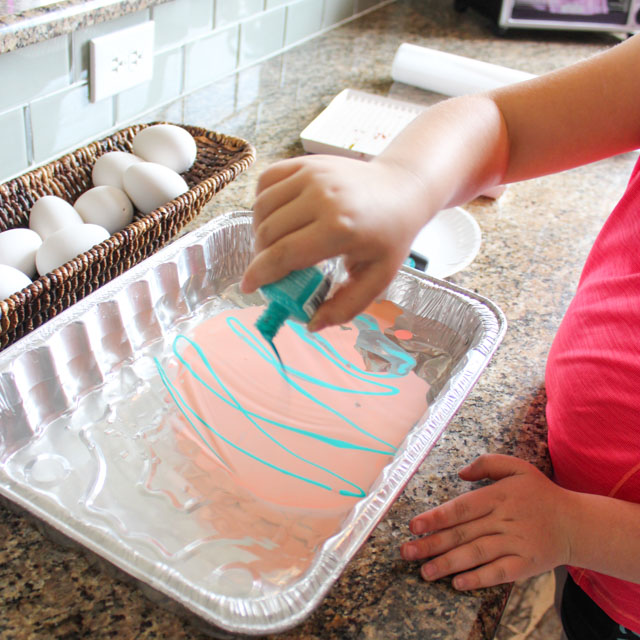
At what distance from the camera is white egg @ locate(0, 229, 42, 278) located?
2.12ft

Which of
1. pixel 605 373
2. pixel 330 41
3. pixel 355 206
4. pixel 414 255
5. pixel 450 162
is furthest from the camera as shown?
pixel 330 41

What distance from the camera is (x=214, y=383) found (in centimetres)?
62

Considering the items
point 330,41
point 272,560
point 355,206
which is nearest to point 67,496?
point 272,560

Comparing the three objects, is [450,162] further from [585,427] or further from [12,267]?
[12,267]

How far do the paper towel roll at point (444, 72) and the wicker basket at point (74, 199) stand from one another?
1.89 ft

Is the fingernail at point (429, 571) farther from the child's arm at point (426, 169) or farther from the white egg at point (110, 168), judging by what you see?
the white egg at point (110, 168)

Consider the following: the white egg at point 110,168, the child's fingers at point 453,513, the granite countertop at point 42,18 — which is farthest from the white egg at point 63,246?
the child's fingers at point 453,513

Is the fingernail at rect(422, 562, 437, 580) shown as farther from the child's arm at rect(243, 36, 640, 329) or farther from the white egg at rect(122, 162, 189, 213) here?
the white egg at rect(122, 162, 189, 213)

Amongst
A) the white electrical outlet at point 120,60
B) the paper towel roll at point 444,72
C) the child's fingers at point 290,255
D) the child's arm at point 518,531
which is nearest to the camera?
the child's fingers at point 290,255

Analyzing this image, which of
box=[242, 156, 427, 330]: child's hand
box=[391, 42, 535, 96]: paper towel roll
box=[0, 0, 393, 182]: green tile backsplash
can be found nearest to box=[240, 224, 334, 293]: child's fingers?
box=[242, 156, 427, 330]: child's hand

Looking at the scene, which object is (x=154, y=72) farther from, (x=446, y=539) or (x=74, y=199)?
(x=446, y=539)

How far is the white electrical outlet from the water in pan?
44cm

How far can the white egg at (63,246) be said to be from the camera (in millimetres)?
638

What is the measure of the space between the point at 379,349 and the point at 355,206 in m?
0.31
